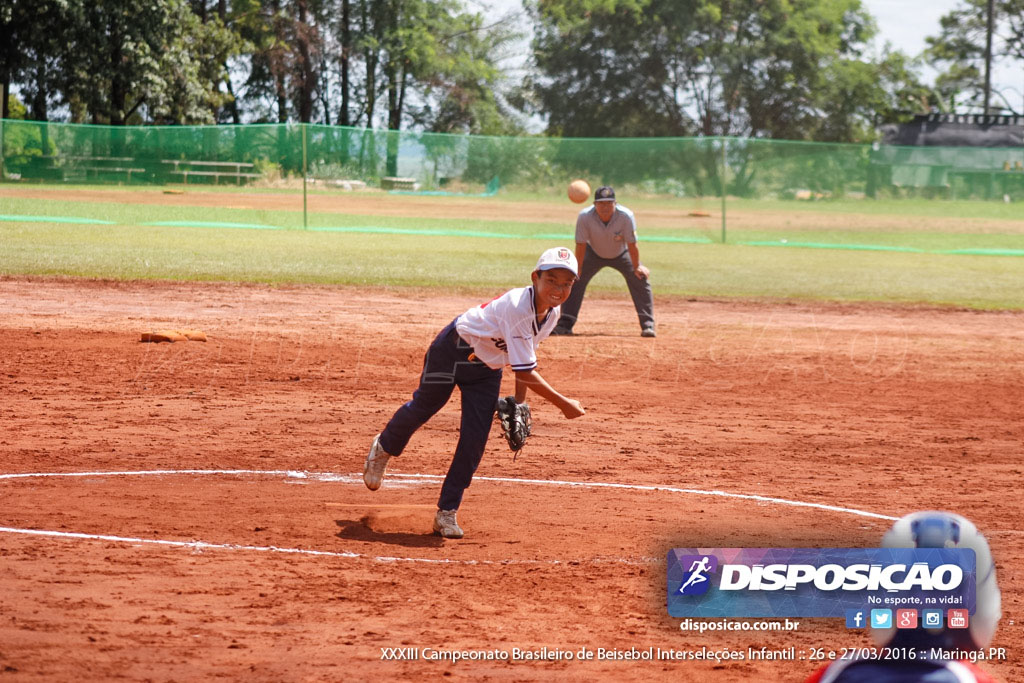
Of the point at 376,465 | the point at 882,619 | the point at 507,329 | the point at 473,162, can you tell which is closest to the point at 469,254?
the point at 473,162

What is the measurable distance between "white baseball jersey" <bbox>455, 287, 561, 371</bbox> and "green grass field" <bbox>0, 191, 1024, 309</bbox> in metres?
13.8

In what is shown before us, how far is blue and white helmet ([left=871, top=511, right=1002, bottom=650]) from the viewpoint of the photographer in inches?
92.9

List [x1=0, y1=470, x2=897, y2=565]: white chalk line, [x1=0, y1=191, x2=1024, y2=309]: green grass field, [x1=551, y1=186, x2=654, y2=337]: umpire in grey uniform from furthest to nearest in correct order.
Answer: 1. [x1=0, y1=191, x2=1024, y2=309]: green grass field
2. [x1=551, y1=186, x2=654, y2=337]: umpire in grey uniform
3. [x1=0, y1=470, x2=897, y2=565]: white chalk line

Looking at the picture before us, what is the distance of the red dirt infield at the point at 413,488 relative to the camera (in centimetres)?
506

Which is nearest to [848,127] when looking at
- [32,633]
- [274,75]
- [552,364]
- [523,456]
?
[274,75]

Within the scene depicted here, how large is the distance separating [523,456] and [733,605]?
4123 millimetres

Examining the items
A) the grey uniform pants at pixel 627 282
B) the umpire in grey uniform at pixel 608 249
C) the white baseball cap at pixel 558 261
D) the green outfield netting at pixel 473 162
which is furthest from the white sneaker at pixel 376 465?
the green outfield netting at pixel 473 162

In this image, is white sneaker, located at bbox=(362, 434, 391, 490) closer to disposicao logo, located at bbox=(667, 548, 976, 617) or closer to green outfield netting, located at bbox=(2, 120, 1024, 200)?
disposicao logo, located at bbox=(667, 548, 976, 617)

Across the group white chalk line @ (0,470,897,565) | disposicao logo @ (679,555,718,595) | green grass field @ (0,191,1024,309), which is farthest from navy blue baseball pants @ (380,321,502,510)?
green grass field @ (0,191,1024,309)

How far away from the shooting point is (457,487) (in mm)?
6578

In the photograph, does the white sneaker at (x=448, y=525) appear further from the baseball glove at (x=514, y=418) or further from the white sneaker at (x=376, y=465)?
the white sneaker at (x=376, y=465)

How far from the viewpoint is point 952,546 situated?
238cm

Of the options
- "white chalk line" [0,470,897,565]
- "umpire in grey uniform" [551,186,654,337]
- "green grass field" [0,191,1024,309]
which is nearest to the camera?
"white chalk line" [0,470,897,565]

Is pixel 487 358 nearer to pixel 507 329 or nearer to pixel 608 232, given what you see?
pixel 507 329
